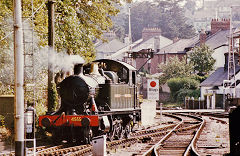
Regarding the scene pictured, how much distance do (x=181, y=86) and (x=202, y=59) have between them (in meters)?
7.21

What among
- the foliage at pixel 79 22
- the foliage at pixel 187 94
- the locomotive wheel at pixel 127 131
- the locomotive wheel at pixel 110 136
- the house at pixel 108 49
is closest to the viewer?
the locomotive wheel at pixel 110 136

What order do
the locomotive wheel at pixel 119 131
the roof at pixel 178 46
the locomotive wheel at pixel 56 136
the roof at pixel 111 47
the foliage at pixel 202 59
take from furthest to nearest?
the roof at pixel 111 47 < the roof at pixel 178 46 < the foliage at pixel 202 59 < the locomotive wheel at pixel 119 131 < the locomotive wheel at pixel 56 136

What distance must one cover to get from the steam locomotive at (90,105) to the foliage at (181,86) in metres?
45.3

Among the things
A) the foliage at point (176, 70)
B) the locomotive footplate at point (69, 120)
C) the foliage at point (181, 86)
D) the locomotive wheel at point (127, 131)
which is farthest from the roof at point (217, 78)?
the locomotive footplate at point (69, 120)

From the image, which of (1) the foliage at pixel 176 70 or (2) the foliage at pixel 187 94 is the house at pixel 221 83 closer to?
(2) the foliage at pixel 187 94

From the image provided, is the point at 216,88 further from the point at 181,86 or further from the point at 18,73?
the point at 18,73

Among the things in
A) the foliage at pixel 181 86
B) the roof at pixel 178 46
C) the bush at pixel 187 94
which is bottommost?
the bush at pixel 187 94

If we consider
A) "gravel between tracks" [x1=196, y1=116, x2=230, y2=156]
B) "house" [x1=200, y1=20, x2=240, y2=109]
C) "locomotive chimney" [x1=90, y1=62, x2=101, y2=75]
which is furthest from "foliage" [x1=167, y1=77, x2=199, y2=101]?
"locomotive chimney" [x1=90, y1=62, x2=101, y2=75]

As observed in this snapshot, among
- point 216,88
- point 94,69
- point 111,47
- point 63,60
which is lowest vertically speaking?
point 216,88

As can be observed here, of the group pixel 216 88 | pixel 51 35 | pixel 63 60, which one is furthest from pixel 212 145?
pixel 216 88

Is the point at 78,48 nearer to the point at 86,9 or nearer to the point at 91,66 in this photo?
the point at 86,9

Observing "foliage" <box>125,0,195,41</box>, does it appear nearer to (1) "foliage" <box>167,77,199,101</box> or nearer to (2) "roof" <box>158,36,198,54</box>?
(2) "roof" <box>158,36,198,54</box>

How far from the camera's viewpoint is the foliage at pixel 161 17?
13738cm

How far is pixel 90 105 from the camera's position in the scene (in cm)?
1831
